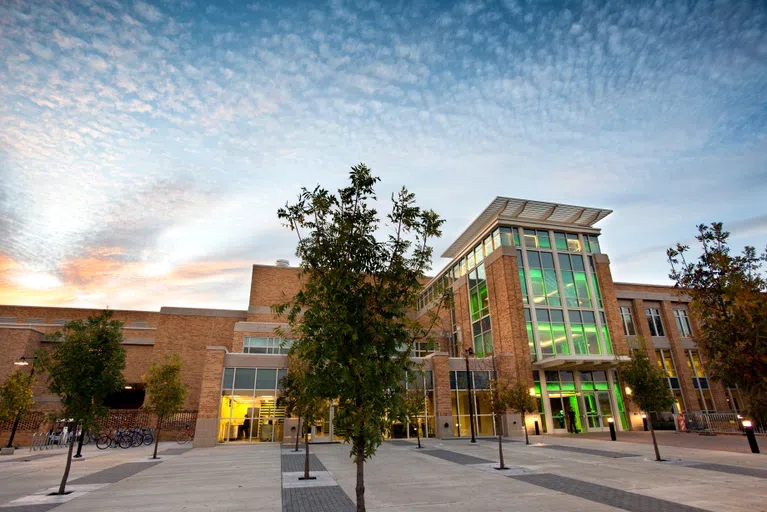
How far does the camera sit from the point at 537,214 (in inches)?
1416

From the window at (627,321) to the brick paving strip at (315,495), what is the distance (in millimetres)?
34475

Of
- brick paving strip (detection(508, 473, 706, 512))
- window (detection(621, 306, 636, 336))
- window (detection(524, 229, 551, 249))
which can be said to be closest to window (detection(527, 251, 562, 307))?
window (detection(524, 229, 551, 249))

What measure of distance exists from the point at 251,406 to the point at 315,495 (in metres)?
19.8

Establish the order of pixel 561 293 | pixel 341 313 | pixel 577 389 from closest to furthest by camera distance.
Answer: pixel 341 313 < pixel 577 389 < pixel 561 293

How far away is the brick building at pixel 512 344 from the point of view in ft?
92.9

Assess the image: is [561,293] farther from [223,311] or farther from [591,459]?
[223,311]

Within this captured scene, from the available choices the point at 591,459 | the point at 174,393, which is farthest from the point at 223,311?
the point at 591,459

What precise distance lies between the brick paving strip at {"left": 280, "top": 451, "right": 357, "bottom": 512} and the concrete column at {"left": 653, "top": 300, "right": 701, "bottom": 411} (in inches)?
1449

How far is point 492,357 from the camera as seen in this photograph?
32.2m

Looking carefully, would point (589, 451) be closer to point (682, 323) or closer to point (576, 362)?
point (576, 362)

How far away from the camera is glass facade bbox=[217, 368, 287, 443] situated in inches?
1094

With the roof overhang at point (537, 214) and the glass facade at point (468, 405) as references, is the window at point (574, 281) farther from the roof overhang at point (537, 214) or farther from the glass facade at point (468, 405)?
the glass facade at point (468, 405)

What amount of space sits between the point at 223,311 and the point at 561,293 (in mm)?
36387

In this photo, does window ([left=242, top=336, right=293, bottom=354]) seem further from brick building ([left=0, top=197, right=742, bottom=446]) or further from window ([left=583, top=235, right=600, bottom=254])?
window ([left=583, top=235, right=600, bottom=254])
